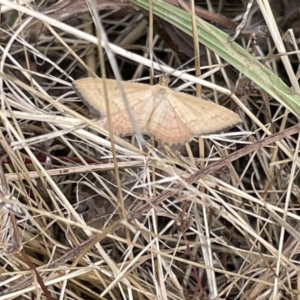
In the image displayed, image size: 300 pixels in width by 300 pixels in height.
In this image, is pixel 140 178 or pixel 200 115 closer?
pixel 200 115

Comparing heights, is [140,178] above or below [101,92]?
below

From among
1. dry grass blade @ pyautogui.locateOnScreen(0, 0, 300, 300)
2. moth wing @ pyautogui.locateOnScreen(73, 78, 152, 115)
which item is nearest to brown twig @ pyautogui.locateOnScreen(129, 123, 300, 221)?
dry grass blade @ pyautogui.locateOnScreen(0, 0, 300, 300)

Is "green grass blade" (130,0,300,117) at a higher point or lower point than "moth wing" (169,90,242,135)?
higher

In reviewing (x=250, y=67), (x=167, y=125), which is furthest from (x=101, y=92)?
(x=250, y=67)

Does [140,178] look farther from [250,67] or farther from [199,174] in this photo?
[250,67]

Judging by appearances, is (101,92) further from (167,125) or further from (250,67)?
(250,67)

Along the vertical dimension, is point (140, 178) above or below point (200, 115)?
below

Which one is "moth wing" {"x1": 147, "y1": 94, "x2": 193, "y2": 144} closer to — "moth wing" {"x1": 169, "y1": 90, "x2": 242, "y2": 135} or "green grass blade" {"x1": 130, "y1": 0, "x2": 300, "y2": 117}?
"moth wing" {"x1": 169, "y1": 90, "x2": 242, "y2": 135}

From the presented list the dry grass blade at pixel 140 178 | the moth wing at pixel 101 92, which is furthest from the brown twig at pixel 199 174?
the moth wing at pixel 101 92

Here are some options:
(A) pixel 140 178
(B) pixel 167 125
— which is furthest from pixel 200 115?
(A) pixel 140 178
